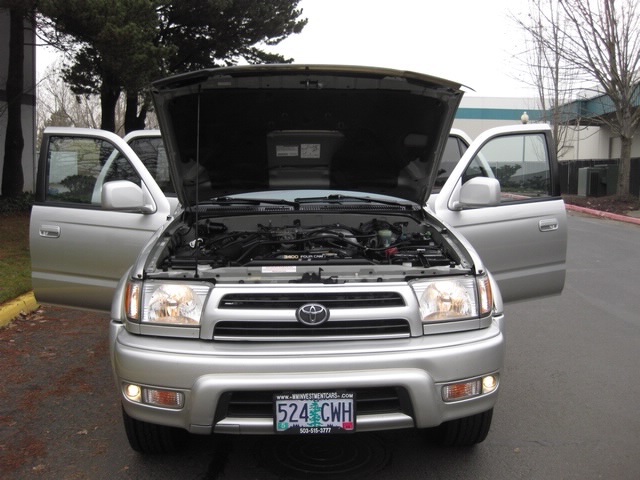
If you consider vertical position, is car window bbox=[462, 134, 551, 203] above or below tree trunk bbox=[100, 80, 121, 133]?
below

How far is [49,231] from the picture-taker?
15.0ft

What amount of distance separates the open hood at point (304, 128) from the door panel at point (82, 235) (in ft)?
1.77

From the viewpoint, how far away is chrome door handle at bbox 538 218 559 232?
4.70 metres

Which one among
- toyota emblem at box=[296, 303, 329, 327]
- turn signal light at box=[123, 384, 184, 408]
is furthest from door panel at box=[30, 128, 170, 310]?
toyota emblem at box=[296, 303, 329, 327]

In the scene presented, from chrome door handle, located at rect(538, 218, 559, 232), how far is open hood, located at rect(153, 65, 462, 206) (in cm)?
99

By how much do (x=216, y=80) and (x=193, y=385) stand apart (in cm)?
183

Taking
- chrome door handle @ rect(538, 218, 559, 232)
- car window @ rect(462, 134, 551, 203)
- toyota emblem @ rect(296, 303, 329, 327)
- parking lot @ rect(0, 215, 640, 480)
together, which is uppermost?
car window @ rect(462, 134, 551, 203)

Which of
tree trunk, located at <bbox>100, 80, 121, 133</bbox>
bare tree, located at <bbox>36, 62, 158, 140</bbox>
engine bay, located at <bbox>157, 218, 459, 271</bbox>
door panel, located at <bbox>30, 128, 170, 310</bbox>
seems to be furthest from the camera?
bare tree, located at <bbox>36, 62, 158, 140</bbox>

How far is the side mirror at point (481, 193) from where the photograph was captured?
429 centimetres

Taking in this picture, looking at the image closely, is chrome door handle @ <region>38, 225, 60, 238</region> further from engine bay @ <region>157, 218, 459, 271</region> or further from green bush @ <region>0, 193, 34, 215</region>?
green bush @ <region>0, 193, 34, 215</region>

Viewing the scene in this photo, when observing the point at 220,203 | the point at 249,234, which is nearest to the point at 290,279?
the point at 249,234

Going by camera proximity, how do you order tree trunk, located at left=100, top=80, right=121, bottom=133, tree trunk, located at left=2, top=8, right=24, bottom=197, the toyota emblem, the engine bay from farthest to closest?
1. tree trunk, located at left=2, top=8, right=24, bottom=197
2. tree trunk, located at left=100, top=80, right=121, bottom=133
3. the engine bay
4. the toyota emblem

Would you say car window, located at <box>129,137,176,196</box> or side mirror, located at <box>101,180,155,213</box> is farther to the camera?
car window, located at <box>129,137,176,196</box>

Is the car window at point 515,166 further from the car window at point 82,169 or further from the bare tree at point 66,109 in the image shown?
the bare tree at point 66,109
